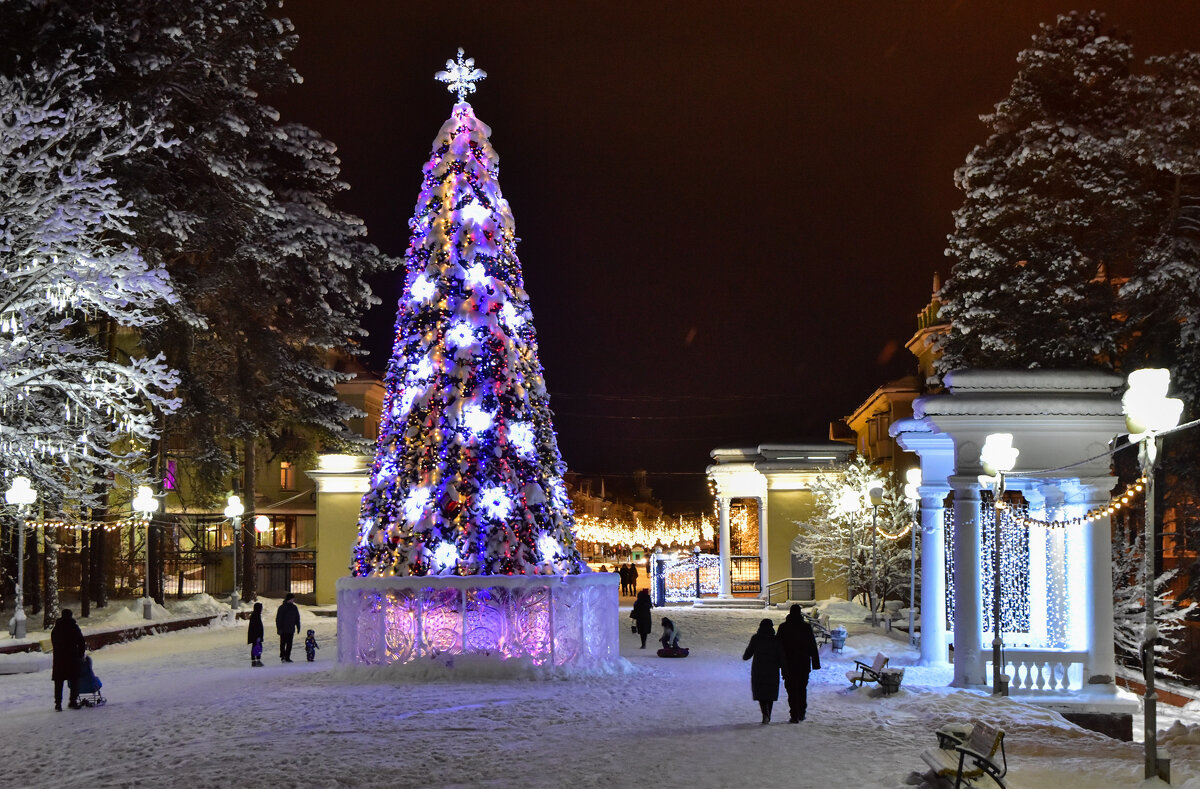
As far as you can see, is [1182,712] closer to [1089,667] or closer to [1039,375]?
[1089,667]

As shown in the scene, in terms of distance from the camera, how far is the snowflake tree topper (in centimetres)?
2141

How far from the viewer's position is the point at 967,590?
17.9 meters

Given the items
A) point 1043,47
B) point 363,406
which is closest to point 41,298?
point 1043,47

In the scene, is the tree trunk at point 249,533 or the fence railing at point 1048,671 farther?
the tree trunk at point 249,533

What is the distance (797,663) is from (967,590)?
13.8ft

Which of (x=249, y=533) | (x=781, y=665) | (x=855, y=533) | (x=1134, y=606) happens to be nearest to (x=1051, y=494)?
(x=781, y=665)

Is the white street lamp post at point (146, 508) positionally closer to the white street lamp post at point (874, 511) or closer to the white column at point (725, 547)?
the white street lamp post at point (874, 511)

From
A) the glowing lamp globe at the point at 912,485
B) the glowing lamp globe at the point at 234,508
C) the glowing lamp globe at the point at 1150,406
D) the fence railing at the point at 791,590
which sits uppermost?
the glowing lamp globe at the point at 1150,406

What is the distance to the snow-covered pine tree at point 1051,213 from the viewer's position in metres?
28.7

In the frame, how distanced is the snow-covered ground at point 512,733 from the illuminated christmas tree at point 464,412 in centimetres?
199

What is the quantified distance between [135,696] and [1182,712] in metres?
16.6

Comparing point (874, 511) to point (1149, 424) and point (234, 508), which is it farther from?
point (234, 508)

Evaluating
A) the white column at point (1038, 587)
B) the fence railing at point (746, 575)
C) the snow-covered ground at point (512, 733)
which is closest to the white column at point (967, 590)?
the snow-covered ground at point (512, 733)

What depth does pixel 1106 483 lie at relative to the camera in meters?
17.6
